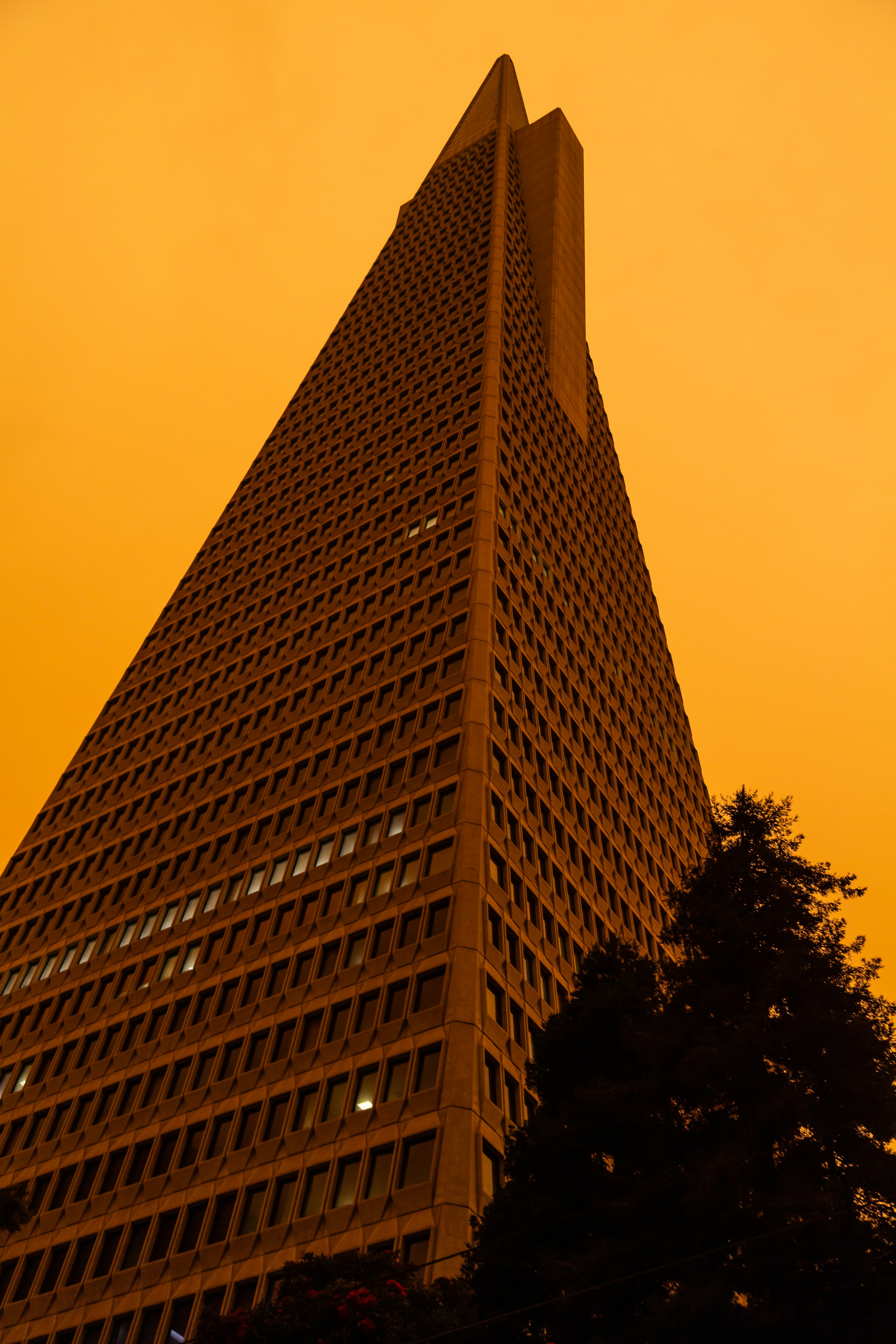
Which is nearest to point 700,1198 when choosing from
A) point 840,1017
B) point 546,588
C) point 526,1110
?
point 840,1017

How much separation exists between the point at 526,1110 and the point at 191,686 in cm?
3916

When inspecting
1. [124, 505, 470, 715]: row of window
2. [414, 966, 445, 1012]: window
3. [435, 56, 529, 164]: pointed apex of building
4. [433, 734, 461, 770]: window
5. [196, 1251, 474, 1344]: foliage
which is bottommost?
A: [196, 1251, 474, 1344]: foliage

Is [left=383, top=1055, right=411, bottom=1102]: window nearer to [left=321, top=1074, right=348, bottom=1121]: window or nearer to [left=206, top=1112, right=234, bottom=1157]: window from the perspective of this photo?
[left=321, top=1074, right=348, bottom=1121]: window

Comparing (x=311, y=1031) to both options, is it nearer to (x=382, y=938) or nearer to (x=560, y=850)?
(x=382, y=938)

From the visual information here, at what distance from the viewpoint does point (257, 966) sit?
45781 mm

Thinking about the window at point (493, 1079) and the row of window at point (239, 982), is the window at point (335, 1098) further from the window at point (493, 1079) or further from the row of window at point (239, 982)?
the window at point (493, 1079)

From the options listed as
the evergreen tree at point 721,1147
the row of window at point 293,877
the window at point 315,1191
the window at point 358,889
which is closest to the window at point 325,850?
the row of window at point 293,877

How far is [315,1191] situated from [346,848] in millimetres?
14757

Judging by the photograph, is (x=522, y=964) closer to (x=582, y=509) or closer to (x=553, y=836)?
(x=553, y=836)

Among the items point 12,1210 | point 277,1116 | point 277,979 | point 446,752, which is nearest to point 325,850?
point 277,979

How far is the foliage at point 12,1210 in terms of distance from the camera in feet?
78.8

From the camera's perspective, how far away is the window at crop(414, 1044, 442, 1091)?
35625mm

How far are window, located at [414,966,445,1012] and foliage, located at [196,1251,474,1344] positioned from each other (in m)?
16.2

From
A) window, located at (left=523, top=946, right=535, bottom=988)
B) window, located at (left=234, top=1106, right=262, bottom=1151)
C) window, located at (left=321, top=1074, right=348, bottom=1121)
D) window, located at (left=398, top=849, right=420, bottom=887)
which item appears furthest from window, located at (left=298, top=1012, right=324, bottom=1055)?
window, located at (left=523, top=946, right=535, bottom=988)
